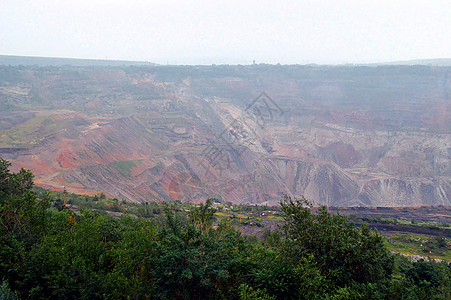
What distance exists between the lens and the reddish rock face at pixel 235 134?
52844 millimetres

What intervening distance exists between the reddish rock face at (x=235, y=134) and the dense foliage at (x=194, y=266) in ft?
121

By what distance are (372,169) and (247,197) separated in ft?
99.6

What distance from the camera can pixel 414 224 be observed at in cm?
3241

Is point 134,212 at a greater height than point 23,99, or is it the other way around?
point 23,99

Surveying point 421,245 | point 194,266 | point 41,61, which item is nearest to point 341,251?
point 194,266

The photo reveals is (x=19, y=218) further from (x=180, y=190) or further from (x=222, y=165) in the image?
(x=222, y=165)

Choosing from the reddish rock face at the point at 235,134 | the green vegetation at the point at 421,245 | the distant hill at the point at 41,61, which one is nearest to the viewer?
the green vegetation at the point at 421,245

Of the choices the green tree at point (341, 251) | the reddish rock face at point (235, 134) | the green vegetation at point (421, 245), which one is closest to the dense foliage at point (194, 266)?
the green tree at point (341, 251)

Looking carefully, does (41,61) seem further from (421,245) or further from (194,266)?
(194,266)

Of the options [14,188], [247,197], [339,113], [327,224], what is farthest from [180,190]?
[339,113]

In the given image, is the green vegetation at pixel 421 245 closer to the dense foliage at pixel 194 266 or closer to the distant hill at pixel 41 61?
the dense foliage at pixel 194 266

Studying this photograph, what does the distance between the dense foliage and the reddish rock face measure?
3675 cm

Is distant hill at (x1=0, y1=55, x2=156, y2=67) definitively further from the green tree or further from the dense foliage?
the green tree

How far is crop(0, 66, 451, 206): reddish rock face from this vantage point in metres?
52.8
